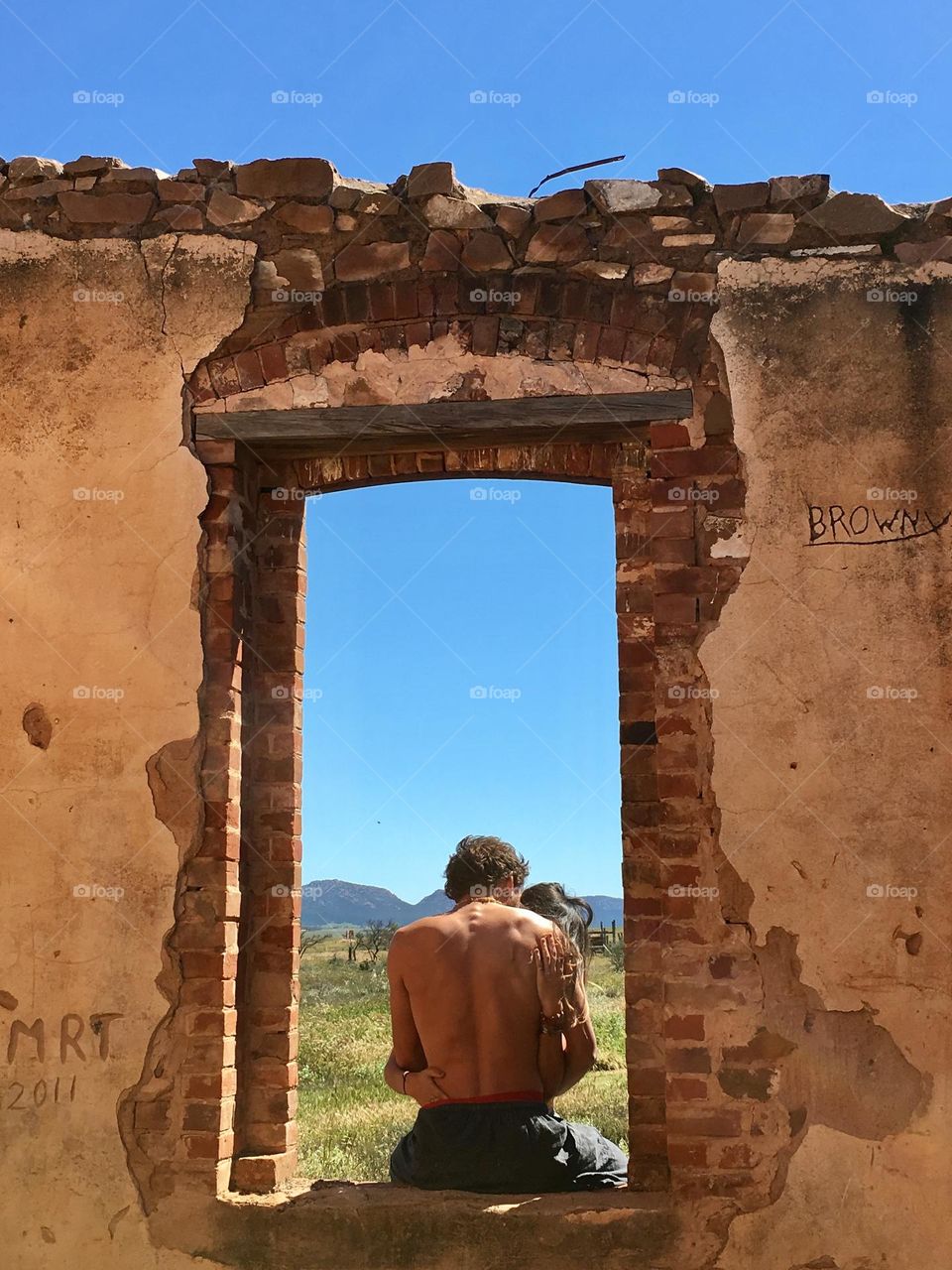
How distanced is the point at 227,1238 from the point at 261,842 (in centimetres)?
133

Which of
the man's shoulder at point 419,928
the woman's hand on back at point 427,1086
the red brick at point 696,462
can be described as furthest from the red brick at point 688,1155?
the red brick at point 696,462

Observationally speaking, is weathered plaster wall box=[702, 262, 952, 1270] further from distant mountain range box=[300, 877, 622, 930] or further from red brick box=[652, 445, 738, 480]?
distant mountain range box=[300, 877, 622, 930]

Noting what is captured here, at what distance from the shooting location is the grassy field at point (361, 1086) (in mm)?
7317

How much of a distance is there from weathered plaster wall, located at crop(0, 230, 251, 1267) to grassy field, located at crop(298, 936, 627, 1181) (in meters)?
2.15

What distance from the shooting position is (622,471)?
15.5 feet

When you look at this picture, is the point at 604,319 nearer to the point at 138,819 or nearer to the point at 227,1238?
the point at 138,819

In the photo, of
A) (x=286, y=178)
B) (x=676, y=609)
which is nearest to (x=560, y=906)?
(x=676, y=609)

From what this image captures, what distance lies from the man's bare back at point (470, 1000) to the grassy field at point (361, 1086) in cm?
198

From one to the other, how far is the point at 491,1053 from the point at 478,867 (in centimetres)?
66

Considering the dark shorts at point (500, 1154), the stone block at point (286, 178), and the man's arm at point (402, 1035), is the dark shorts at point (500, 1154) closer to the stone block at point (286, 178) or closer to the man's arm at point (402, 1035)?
the man's arm at point (402, 1035)

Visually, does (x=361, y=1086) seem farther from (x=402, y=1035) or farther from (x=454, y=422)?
Answer: (x=454, y=422)

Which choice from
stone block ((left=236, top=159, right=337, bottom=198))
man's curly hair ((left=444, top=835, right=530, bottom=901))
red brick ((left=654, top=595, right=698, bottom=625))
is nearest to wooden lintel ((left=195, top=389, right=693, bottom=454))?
red brick ((left=654, top=595, right=698, bottom=625))

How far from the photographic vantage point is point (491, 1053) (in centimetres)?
434

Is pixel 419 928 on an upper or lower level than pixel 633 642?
lower
